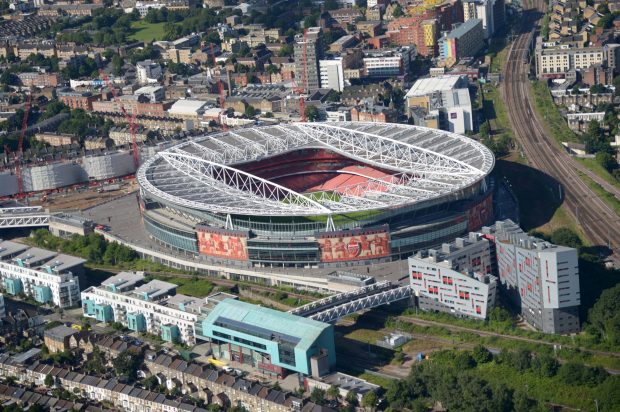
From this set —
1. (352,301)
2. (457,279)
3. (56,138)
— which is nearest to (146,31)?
(56,138)

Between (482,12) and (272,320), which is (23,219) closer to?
(272,320)

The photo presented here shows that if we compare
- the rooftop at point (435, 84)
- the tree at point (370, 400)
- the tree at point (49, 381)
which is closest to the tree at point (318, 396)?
the tree at point (370, 400)

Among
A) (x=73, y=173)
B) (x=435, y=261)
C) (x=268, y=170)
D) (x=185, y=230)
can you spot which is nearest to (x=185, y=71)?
(x=73, y=173)

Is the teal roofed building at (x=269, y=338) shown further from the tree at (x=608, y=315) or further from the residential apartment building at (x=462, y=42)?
the residential apartment building at (x=462, y=42)

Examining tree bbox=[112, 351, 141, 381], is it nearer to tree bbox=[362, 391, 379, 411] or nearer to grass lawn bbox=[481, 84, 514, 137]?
tree bbox=[362, 391, 379, 411]

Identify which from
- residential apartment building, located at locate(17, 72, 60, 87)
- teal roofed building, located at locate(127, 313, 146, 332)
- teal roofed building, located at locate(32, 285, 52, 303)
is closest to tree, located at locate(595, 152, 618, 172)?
teal roofed building, located at locate(127, 313, 146, 332)

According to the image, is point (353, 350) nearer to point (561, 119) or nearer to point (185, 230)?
point (185, 230)
